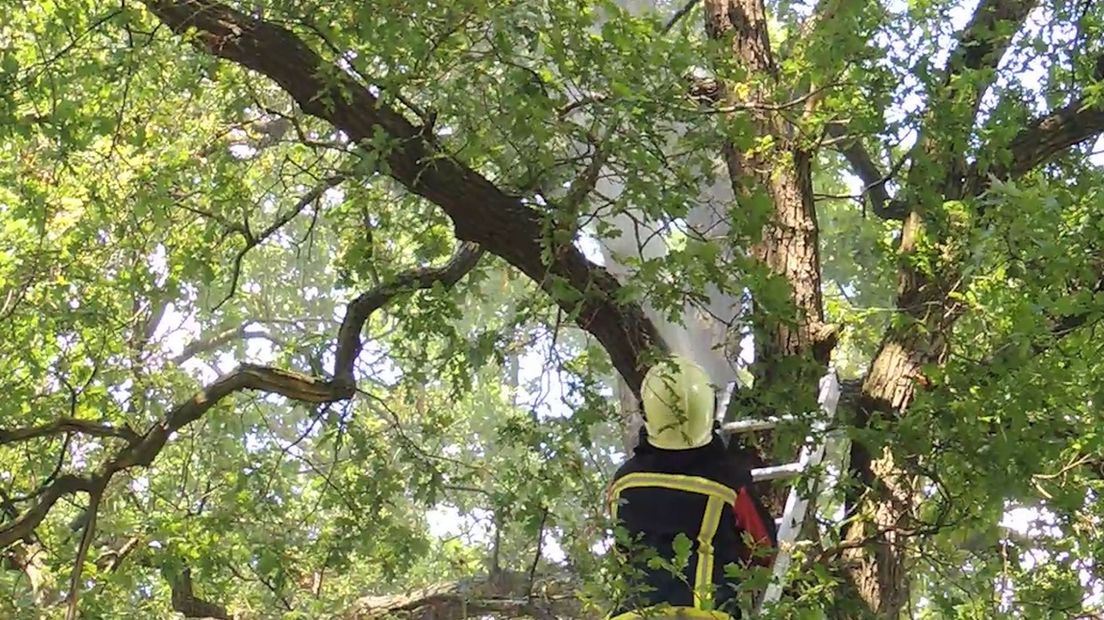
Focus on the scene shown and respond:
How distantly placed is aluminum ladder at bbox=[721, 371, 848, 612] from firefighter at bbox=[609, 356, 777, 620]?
0.25 ft

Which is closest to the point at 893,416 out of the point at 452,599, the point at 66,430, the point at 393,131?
the point at 393,131

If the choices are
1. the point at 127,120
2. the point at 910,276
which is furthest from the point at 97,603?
the point at 910,276

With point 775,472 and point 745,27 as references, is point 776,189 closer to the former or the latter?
point 745,27

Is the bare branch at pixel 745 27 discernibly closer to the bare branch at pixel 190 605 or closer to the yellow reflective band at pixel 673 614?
the yellow reflective band at pixel 673 614

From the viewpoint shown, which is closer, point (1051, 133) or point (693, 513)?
point (693, 513)

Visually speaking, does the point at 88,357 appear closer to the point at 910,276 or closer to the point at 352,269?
the point at 352,269

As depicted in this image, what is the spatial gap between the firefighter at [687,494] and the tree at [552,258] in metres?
0.15

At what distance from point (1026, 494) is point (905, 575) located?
1007mm

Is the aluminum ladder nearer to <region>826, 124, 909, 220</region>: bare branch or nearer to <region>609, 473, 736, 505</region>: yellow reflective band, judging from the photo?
<region>609, 473, 736, 505</region>: yellow reflective band

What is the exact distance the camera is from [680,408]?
3787 mm

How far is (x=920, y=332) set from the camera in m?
4.38

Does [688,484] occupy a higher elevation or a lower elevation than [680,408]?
lower

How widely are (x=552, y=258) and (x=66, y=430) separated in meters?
1.93

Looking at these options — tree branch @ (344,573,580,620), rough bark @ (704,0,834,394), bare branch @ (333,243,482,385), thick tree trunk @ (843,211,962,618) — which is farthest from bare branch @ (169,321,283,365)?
thick tree trunk @ (843,211,962,618)
